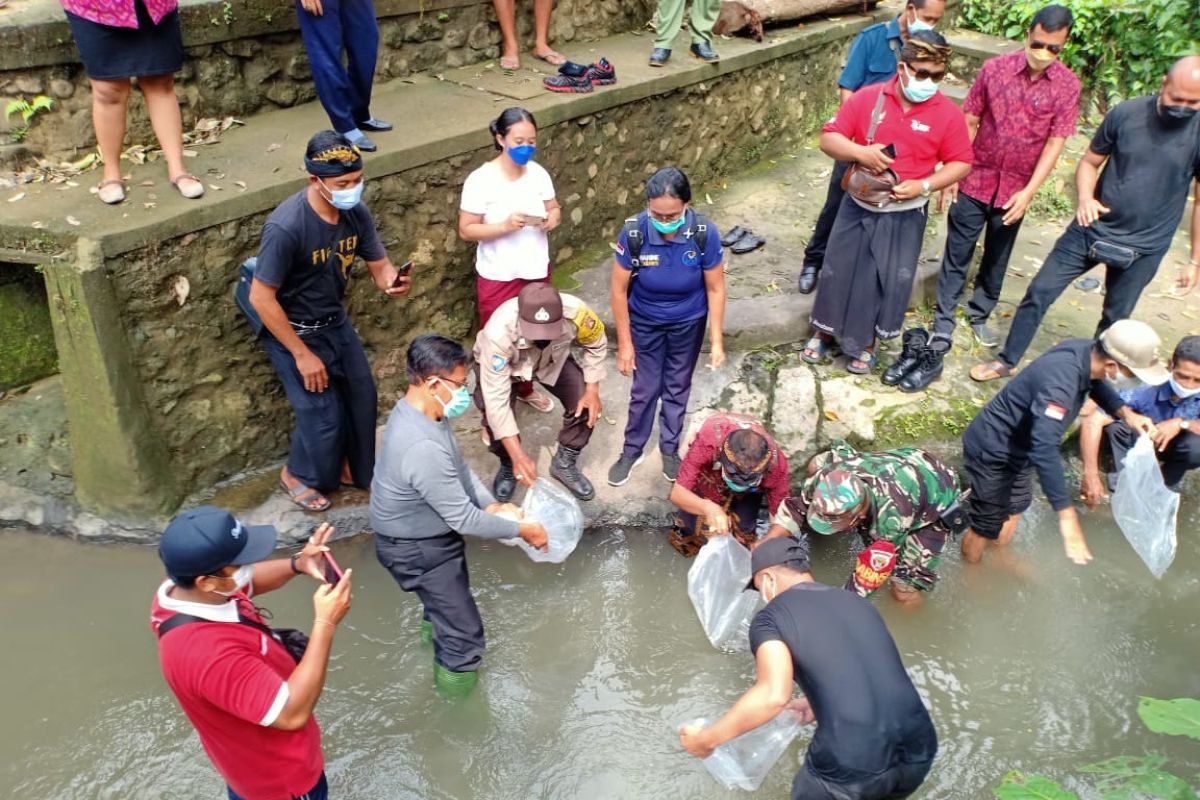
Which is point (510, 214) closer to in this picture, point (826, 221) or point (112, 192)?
point (112, 192)

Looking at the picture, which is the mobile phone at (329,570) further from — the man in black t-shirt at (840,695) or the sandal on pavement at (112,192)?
the sandal on pavement at (112,192)

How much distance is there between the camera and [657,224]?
427 cm

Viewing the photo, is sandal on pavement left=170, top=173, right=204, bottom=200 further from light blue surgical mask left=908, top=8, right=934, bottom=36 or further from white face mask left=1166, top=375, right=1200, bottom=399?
white face mask left=1166, top=375, right=1200, bottom=399

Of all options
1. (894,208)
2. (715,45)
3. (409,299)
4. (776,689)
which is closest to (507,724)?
(776,689)

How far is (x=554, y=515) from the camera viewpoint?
14.0ft

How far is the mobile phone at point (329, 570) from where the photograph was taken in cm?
294

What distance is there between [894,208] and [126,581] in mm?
4437

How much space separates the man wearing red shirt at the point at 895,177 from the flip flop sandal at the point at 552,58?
2363mm

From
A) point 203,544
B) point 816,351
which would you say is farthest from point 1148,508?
point 203,544

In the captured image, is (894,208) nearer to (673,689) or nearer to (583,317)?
(583,317)

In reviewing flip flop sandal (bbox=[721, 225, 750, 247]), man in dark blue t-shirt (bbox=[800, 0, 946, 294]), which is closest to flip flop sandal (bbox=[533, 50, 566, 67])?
flip flop sandal (bbox=[721, 225, 750, 247])

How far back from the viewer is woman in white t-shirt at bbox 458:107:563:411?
4.54m

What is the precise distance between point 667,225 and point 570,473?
A: 1.46 metres

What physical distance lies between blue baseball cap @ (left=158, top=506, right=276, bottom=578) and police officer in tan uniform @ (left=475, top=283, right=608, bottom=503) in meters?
1.80
